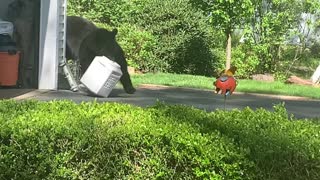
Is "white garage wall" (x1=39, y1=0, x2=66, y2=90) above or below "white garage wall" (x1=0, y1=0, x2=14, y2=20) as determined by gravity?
below

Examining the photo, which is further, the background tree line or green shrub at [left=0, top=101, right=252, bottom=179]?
the background tree line

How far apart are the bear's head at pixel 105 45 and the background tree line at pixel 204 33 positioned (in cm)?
582

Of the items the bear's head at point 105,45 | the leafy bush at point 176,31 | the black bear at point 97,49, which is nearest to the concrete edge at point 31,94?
the black bear at point 97,49

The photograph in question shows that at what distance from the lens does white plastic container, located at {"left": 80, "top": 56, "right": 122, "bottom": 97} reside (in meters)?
10.6

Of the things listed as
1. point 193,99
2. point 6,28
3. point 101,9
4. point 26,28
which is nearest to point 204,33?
point 101,9

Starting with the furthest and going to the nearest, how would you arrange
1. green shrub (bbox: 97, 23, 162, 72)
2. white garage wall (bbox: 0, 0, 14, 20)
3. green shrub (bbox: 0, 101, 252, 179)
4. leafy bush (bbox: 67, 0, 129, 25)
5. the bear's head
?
leafy bush (bbox: 67, 0, 129, 25), green shrub (bbox: 97, 23, 162, 72), white garage wall (bbox: 0, 0, 14, 20), the bear's head, green shrub (bbox: 0, 101, 252, 179)

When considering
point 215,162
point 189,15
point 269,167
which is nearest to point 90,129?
point 215,162

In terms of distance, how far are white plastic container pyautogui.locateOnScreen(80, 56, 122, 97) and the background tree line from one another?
23.5 feet

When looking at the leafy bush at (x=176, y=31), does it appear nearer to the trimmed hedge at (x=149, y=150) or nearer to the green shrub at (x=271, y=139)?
the green shrub at (x=271, y=139)

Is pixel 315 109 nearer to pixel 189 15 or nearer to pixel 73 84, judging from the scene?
pixel 73 84

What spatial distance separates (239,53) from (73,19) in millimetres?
6683

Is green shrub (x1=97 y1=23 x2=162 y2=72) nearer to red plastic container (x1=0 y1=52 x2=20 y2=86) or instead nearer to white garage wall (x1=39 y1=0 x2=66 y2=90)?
white garage wall (x1=39 y1=0 x2=66 y2=90)

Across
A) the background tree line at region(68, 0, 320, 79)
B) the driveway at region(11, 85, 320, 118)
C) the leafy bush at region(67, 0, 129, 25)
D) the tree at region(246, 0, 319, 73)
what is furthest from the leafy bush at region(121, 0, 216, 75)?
the driveway at region(11, 85, 320, 118)

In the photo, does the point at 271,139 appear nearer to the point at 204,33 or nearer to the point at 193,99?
the point at 193,99
